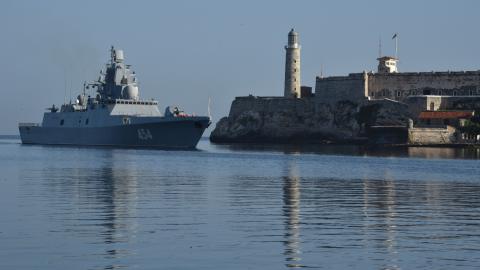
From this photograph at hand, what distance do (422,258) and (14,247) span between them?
23.2 ft

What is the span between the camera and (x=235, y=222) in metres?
21.7

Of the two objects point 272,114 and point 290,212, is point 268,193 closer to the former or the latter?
point 290,212

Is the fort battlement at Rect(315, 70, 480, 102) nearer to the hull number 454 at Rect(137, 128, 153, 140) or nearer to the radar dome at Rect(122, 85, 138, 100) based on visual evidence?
the radar dome at Rect(122, 85, 138, 100)

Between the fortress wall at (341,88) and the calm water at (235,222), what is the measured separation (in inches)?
2387

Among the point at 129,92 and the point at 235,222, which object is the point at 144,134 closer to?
the point at 129,92

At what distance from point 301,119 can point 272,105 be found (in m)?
4.10

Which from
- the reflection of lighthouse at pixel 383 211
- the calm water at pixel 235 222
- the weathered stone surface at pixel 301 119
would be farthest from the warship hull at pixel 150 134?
the reflection of lighthouse at pixel 383 211

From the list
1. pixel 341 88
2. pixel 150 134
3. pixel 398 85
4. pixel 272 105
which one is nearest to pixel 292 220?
pixel 150 134

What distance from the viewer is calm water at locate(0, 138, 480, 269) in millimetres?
16594

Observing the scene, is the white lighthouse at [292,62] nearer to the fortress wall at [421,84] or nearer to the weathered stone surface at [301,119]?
the weathered stone surface at [301,119]

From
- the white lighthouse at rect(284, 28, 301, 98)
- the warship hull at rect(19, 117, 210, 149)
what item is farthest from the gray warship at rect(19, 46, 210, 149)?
the white lighthouse at rect(284, 28, 301, 98)

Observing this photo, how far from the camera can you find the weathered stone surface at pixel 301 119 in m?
96.4

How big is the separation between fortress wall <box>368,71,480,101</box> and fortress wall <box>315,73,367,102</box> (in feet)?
3.62

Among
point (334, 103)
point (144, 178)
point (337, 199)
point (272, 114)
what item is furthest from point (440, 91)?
point (337, 199)
